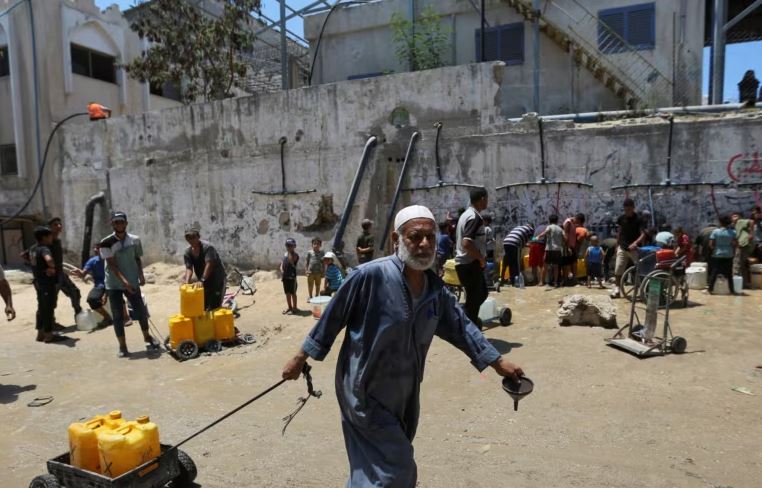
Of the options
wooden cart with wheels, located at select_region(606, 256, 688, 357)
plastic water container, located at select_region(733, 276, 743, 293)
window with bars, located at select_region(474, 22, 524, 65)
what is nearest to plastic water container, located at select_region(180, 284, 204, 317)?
wooden cart with wheels, located at select_region(606, 256, 688, 357)

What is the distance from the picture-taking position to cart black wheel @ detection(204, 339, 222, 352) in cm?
724

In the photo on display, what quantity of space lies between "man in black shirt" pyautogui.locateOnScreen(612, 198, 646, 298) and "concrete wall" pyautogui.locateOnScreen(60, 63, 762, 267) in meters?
1.78

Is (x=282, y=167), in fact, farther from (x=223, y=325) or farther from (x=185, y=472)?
(x=185, y=472)

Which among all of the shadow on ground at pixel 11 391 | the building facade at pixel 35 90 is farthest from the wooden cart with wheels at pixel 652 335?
the building facade at pixel 35 90

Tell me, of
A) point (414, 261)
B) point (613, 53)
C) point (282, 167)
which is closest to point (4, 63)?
point (282, 167)

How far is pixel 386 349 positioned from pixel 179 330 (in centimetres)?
520

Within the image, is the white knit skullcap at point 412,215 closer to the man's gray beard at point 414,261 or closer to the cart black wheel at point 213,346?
the man's gray beard at point 414,261

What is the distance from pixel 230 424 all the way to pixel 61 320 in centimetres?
739

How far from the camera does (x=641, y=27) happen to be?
16.2 m

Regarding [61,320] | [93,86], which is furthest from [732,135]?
[93,86]

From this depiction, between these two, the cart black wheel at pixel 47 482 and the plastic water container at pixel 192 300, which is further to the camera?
the plastic water container at pixel 192 300

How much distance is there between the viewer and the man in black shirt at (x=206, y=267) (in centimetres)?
736

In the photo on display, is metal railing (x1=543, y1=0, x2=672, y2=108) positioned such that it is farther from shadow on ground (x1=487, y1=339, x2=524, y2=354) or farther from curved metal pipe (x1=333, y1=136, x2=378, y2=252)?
shadow on ground (x1=487, y1=339, x2=524, y2=354)

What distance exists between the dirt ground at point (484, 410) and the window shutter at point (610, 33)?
36.5ft
